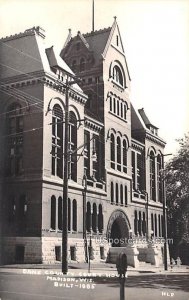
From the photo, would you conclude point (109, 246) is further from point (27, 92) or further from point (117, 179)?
point (27, 92)

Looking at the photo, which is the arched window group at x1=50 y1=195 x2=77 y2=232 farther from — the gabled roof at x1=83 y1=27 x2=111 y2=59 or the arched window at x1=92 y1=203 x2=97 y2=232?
the gabled roof at x1=83 y1=27 x2=111 y2=59

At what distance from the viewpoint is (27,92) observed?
2606 cm

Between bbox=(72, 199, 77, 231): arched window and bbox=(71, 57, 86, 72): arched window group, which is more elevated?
bbox=(71, 57, 86, 72): arched window group

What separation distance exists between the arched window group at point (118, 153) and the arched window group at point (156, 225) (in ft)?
13.3

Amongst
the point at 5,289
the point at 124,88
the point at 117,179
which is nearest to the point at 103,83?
the point at 124,88

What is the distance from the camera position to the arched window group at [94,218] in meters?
30.1

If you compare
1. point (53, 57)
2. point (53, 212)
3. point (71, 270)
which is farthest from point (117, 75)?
point (71, 270)

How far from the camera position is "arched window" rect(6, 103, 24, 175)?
2481cm

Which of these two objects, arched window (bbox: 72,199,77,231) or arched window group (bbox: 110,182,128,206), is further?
arched window group (bbox: 110,182,128,206)

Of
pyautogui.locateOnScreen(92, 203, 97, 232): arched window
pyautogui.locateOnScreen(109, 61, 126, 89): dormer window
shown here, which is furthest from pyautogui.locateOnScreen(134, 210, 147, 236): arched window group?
pyautogui.locateOnScreen(109, 61, 126, 89): dormer window

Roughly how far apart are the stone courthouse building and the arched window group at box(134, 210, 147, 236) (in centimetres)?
8

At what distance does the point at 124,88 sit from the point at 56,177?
10386mm

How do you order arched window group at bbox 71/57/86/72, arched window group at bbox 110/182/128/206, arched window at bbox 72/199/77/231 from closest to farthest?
arched window at bbox 72/199/77/231, arched window group at bbox 110/182/128/206, arched window group at bbox 71/57/86/72

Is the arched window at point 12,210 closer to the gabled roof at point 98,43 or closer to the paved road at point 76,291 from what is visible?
the paved road at point 76,291
